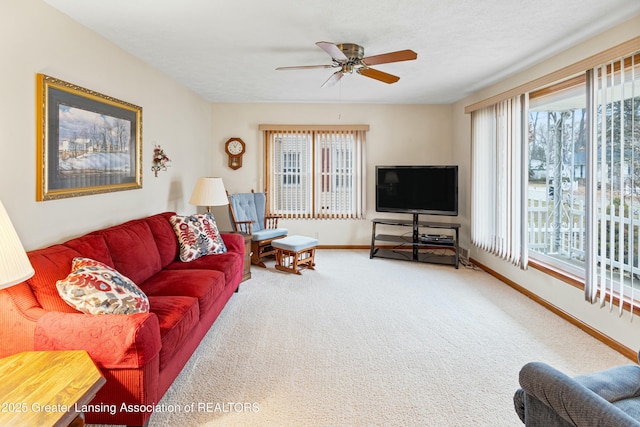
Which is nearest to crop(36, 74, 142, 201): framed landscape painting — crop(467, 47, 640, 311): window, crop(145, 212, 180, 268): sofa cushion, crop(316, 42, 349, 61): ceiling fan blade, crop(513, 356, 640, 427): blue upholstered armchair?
crop(145, 212, 180, 268): sofa cushion

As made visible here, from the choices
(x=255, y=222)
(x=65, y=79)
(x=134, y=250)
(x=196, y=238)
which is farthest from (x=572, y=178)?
(x=65, y=79)

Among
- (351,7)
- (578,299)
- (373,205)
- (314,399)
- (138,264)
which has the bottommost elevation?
(314,399)

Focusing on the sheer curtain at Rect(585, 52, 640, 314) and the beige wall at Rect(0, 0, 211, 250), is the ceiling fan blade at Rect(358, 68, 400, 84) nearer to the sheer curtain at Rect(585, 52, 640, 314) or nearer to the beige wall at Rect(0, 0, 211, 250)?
the sheer curtain at Rect(585, 52, 640, 314)

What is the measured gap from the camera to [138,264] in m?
2.84

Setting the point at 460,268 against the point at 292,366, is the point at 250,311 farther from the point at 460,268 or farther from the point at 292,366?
the point at 460,268

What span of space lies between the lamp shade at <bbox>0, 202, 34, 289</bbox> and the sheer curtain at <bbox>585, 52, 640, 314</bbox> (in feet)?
11.9

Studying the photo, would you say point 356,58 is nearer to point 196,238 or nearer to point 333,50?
point 333,50

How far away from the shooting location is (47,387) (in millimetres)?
1352

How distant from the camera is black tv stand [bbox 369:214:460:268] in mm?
5242

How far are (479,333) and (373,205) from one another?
347cm

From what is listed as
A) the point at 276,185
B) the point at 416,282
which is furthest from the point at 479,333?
the point at 276,185

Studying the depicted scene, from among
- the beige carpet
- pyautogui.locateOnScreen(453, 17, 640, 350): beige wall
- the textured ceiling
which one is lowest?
the beige carpet

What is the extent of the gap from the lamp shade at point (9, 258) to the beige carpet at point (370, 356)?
1.08 m

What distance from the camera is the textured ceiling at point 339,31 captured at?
8.07 ft
